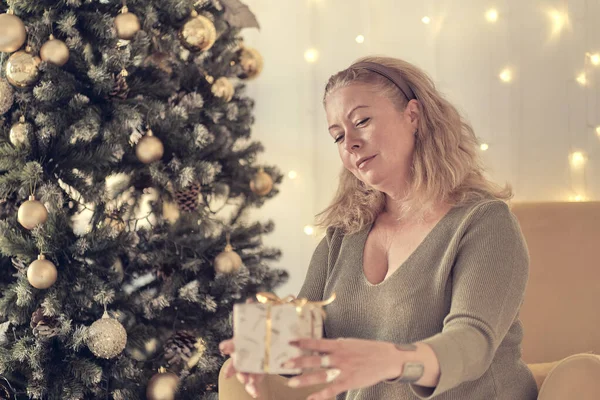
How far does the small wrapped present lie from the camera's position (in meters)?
0.96

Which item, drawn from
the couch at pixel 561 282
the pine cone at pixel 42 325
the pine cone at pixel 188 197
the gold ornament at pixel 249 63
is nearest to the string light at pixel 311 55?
the gold ornament at pixel 249 63

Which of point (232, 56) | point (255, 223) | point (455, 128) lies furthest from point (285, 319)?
point (232, 56)

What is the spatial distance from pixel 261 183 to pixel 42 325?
780 millimetres

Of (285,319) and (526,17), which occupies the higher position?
(526,17)

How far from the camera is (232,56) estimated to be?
2.30 m

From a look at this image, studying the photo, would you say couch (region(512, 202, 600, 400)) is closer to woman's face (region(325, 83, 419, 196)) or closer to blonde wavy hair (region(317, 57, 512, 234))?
blonde wavy hair (region(317, 57, 512, 234))

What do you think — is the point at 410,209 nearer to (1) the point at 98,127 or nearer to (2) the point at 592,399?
(2) the point at 592,399

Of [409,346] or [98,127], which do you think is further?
[98,127]

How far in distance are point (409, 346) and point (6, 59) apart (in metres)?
1.47

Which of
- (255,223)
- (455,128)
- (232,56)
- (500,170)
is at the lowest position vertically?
→ (255,223)

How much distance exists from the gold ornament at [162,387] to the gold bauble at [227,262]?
33 cm

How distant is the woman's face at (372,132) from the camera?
1.44 metres

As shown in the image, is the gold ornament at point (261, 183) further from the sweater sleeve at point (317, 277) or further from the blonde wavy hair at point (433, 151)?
the blonde wavy hair at point (433, 151)

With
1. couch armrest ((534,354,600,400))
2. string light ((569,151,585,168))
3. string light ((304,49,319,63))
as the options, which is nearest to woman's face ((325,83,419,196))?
couch armrest ((534,354,600,400))
